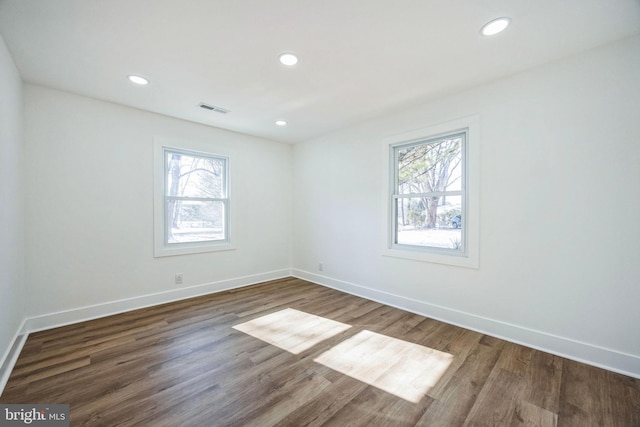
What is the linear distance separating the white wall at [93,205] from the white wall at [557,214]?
3.26 metres

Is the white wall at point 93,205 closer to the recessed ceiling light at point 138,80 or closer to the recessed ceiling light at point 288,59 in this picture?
the recessed ceiling light at point 138,80

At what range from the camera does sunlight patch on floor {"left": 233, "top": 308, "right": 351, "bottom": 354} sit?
2.44m

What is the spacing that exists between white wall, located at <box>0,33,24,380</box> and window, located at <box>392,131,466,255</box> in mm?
3726

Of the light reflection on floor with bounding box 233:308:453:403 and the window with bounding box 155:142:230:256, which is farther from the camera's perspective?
the window with bounding box 155:142:230:256

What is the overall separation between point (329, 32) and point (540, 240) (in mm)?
2505

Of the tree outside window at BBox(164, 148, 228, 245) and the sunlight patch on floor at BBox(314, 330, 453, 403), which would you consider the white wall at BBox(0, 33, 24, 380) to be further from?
the sunlight patch on floor at BBox(314, 330, 453, 403)

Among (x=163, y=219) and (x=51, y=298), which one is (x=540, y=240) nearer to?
(x=163, y=219)

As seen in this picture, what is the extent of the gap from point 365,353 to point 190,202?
3.13m

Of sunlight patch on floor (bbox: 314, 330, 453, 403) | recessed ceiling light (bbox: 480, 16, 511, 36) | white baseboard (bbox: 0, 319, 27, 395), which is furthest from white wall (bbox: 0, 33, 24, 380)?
recessed ceiling light (bbox: 480, 16, 511, 36)

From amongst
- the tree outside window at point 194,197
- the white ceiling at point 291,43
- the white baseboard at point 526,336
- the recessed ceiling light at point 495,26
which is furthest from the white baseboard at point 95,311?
the recessed ceiling light at point 495,26

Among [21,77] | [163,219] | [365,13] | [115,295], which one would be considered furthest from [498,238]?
[21,77]

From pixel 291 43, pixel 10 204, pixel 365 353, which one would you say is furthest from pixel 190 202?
pixel 365 353

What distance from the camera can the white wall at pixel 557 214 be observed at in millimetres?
1967

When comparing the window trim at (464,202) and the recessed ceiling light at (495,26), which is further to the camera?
the window trim at (464,202)
